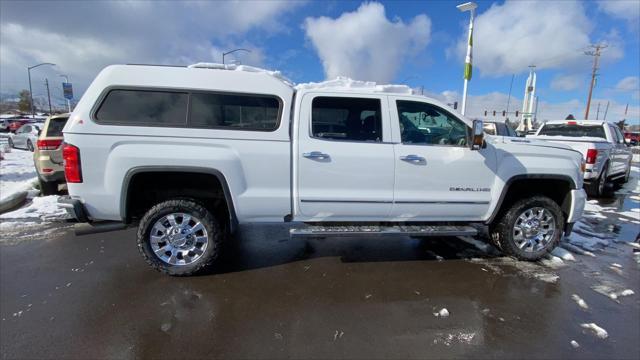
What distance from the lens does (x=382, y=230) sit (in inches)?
155

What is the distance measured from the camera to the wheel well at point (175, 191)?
3.73 meters

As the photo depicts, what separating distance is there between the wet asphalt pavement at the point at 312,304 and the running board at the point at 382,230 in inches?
19.5

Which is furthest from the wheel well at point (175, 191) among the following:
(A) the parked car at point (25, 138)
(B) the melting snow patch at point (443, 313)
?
(A) the parked car at point (25, 138)

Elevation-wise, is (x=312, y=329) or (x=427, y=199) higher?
(x=427, y=199)

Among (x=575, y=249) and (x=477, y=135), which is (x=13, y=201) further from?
(x=575, y=249)

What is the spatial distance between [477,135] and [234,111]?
2726mm

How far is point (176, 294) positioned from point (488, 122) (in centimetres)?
1193

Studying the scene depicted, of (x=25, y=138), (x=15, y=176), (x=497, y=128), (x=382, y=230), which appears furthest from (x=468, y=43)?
(x=25, y=138)

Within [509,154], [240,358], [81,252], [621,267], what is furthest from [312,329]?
[621,267]

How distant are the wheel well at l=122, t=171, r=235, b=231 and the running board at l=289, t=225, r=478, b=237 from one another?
35.3 inches

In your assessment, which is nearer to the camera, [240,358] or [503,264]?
[240,358]

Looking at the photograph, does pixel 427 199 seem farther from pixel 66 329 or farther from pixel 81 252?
pixel 81 252

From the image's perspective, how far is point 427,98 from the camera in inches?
162

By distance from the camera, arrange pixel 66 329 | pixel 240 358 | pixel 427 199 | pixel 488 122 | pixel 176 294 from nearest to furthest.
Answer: pixel 240 358 → pixel 66 329 → pixel 176 294 → pixel 427 199 → pixel 488 122
